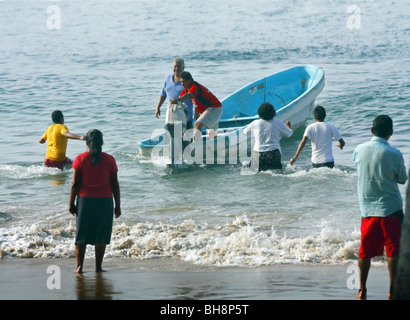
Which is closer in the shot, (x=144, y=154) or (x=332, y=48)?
(x=144, y=154)

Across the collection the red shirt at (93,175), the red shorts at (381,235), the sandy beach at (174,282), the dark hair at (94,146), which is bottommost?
the sandy beach at (174,282)

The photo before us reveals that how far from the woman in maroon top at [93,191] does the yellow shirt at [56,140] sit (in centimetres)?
489

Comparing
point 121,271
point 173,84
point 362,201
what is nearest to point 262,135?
point 173,84

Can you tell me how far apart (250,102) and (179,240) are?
8.25 metres

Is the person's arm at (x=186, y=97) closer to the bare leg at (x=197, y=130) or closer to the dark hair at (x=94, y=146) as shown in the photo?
the bare leg at (x=197, y=130)

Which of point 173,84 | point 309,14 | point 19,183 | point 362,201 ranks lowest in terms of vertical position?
point 19,183

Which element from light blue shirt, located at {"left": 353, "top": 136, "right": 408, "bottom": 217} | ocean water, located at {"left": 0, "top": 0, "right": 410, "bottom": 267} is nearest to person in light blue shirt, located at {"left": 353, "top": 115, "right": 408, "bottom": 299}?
light blue shirt, located at {"left": 353, "top": 136, "right": 408, "bottom": 217}

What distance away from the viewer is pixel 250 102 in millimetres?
16219

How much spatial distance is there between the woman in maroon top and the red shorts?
259cm

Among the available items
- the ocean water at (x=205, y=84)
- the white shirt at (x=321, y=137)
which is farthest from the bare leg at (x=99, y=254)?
the white shirt at (x=321, y=137)

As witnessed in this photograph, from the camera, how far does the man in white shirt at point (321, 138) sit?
389 inches

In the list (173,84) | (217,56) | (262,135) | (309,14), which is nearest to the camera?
(262,135)

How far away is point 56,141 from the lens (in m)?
11.8

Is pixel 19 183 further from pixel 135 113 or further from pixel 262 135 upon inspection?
pixel 135 113
